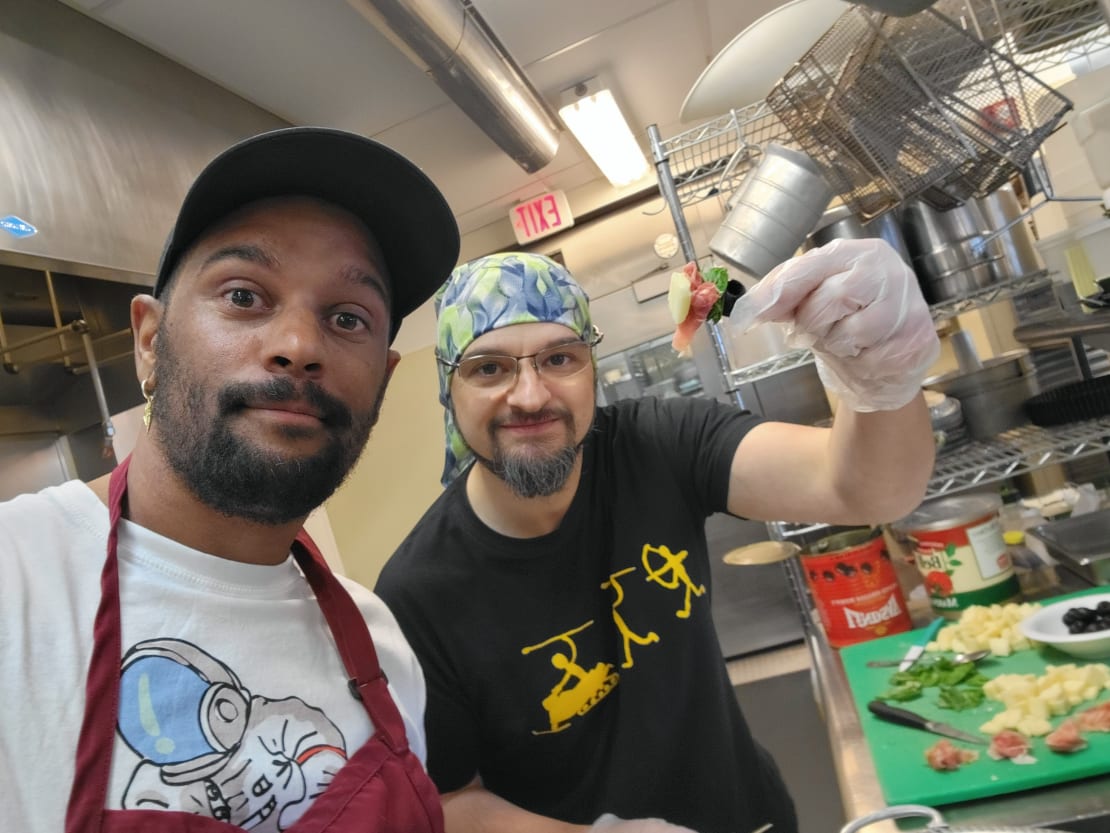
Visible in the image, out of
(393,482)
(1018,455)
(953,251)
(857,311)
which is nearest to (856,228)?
(953,251)

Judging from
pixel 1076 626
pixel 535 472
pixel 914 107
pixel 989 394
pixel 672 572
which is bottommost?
pixel 1076 626

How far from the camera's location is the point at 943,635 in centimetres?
130

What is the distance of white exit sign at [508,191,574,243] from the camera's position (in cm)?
330

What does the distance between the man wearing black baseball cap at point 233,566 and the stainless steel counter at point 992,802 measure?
0.67m

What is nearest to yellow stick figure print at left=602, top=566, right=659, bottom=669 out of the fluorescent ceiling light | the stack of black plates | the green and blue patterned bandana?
the green and blue patterned bandana

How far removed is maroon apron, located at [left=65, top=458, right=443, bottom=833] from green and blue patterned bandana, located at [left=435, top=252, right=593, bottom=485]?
0.41 m

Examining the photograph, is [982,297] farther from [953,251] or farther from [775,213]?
[775,213]

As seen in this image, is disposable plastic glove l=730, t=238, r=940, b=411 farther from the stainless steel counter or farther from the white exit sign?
the white exit sign

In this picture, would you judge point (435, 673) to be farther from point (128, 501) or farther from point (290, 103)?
point (290, 103)

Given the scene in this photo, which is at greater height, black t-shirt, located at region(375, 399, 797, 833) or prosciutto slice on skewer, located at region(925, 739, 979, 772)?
black t-shirt, located at region(375, 399, 797, 833)

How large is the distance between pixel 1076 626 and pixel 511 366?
104 centimetres

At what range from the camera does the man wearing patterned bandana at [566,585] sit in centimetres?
111

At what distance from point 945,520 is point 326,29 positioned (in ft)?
6.46

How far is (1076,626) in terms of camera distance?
1112 mm
